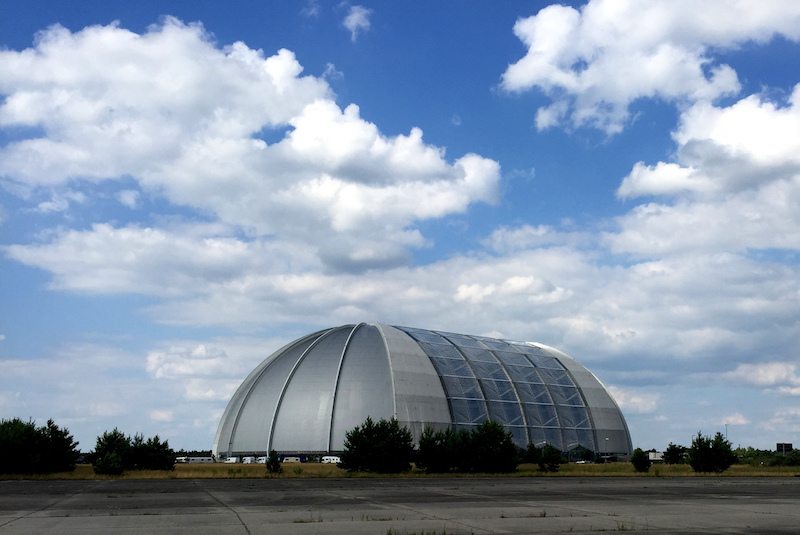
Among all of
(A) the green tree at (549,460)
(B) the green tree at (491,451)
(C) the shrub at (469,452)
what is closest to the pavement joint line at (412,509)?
(C) the shrub at (469,452)

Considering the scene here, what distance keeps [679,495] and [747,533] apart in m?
18.2

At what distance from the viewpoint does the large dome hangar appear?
82.8m

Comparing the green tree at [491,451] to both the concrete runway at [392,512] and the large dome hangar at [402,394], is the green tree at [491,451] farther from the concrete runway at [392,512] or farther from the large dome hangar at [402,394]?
the concrete runway at [392,512]

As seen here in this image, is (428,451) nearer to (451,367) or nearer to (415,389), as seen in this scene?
(415,389)

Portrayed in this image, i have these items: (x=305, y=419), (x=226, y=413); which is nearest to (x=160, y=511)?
(x=305, y=419)

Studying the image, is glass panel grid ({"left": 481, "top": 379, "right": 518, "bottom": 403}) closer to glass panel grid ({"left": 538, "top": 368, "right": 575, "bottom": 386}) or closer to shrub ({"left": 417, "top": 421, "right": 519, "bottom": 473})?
glass panel grid ({"left": 538, "top": 368, "right": 575, "bottom": 386})

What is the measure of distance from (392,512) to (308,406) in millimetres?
59266

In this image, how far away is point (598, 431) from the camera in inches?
4122

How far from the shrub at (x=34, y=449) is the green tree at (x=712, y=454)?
182 ft

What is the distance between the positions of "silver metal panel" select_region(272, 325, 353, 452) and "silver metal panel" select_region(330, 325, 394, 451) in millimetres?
994

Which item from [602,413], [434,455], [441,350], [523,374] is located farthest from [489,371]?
[434,455]

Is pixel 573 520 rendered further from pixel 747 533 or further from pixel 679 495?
pixel 679 495

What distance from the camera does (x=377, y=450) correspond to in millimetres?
62562

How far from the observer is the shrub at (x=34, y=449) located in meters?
58.0
